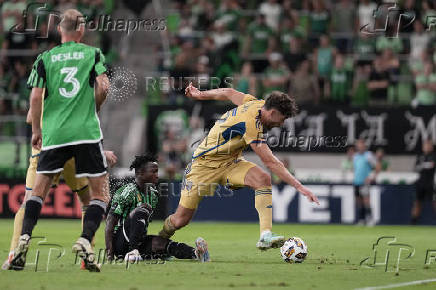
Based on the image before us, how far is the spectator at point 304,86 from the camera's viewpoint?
2181 centimetres

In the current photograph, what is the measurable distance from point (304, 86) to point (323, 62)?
3.13 feet

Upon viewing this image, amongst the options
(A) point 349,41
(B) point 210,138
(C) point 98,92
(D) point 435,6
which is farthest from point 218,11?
(C) point 98,92

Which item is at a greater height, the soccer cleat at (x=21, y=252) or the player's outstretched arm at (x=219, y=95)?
the player's outstretched arm at (x=219, y=95)

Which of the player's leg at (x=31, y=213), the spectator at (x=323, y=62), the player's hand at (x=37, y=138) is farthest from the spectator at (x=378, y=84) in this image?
the player's leg at (x=31, y=213)

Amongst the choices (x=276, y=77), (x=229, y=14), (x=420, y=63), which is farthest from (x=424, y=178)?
(x=229, y=14)

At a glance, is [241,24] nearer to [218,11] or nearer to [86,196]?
[218,11]

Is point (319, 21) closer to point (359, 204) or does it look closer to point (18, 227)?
point (359, 204)

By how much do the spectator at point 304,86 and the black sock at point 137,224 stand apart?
1210cm

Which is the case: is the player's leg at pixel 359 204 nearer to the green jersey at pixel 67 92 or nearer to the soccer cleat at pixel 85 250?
the green jersey at pixel 67 92

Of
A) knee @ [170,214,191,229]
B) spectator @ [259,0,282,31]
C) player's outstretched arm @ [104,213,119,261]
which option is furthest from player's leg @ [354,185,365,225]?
player's outstretched arm @ [104,213,119,261]

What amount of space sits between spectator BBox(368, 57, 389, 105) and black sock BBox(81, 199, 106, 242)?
14139mm

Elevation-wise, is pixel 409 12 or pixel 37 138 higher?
pixel 409 12

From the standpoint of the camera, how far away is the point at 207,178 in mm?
10867

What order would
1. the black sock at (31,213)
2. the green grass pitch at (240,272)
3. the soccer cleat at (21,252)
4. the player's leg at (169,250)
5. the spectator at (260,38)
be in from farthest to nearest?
the spectator at (260,38), the player's leg at (169,250), the black sock at (31,213), the soccer cleat at (21,252), the green grass pitch at (240,272)
